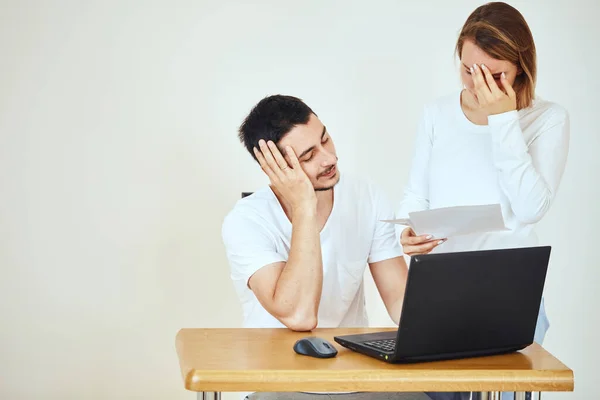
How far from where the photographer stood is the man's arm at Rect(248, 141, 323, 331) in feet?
6.01

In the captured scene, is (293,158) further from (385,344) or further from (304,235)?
(385,344)

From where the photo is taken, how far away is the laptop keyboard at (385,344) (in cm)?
150

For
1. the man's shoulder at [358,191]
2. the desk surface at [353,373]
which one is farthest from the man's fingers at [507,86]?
the desk surface at [353,373]

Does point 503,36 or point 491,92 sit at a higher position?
point 503,36

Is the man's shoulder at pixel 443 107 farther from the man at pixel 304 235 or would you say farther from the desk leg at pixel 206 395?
the desk leg at pixel 206 395

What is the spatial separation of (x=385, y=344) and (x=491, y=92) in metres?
0.89

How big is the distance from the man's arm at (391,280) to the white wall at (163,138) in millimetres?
1402

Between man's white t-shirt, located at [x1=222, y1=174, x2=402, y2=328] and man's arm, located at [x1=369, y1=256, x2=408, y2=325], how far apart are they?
21mm

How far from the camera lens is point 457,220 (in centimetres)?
183

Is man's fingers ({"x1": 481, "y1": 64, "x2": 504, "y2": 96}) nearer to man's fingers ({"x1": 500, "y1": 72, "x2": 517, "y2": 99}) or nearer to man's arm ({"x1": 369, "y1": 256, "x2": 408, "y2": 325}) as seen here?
man's fingers ({"x1": 500, "y1": 72, "x2": 517, "y2": 99})

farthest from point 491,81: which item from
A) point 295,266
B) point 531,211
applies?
point 295,266

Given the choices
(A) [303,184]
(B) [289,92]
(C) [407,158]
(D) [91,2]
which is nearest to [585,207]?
(C) [407,158]

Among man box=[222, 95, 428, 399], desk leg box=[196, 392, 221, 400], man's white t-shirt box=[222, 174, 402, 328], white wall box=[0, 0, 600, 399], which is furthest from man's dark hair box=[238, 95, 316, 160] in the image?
white wall box=[0, 0, 600, 399]

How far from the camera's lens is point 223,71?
11.3 ft
